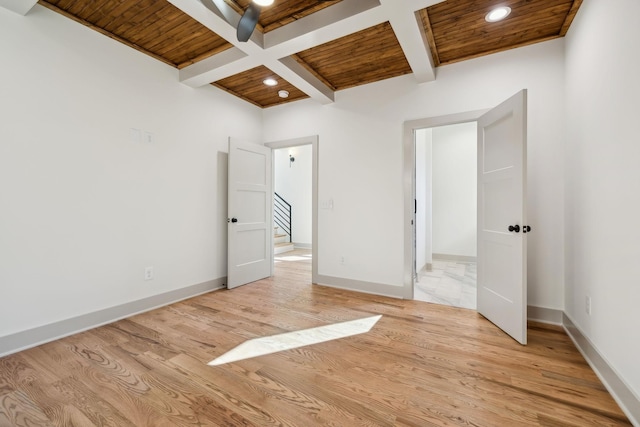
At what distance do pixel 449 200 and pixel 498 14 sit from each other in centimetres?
401

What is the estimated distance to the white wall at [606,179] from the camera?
1456mm

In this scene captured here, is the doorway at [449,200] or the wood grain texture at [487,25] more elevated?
the wood grain texture at [487,25]

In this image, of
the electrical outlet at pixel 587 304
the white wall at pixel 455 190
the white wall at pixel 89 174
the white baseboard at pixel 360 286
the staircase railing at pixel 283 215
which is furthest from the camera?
the staircase railing at pixel 283 215

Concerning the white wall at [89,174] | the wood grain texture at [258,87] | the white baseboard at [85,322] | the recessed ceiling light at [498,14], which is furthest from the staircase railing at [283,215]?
the recessed ceiling light at [498,14]

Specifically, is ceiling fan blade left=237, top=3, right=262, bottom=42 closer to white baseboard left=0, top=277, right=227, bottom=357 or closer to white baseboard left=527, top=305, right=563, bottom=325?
white baseboard left=0, top=277, right=227, bottom=357

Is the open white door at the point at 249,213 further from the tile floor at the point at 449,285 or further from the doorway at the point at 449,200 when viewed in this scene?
the doorway at the point at 449,200

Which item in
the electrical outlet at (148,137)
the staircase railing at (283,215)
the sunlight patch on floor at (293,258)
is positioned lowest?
the sunlight patch on floor at (293,258)

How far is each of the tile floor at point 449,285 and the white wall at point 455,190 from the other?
1.70ft

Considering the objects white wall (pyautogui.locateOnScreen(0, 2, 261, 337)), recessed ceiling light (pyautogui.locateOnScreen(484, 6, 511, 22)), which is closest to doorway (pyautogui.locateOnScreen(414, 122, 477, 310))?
recessed ceiling light (pyautogui.locateOnScreen(484, 6, 511, 22))

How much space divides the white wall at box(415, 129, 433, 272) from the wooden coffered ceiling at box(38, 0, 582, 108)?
62.7 inches

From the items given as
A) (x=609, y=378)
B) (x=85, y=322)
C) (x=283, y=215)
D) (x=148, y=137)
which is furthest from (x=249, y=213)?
(x=283, y=215)

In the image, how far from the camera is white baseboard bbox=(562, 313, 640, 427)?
1.39 meters

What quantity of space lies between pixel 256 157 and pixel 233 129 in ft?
1.67

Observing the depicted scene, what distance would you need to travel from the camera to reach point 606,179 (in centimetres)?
173
